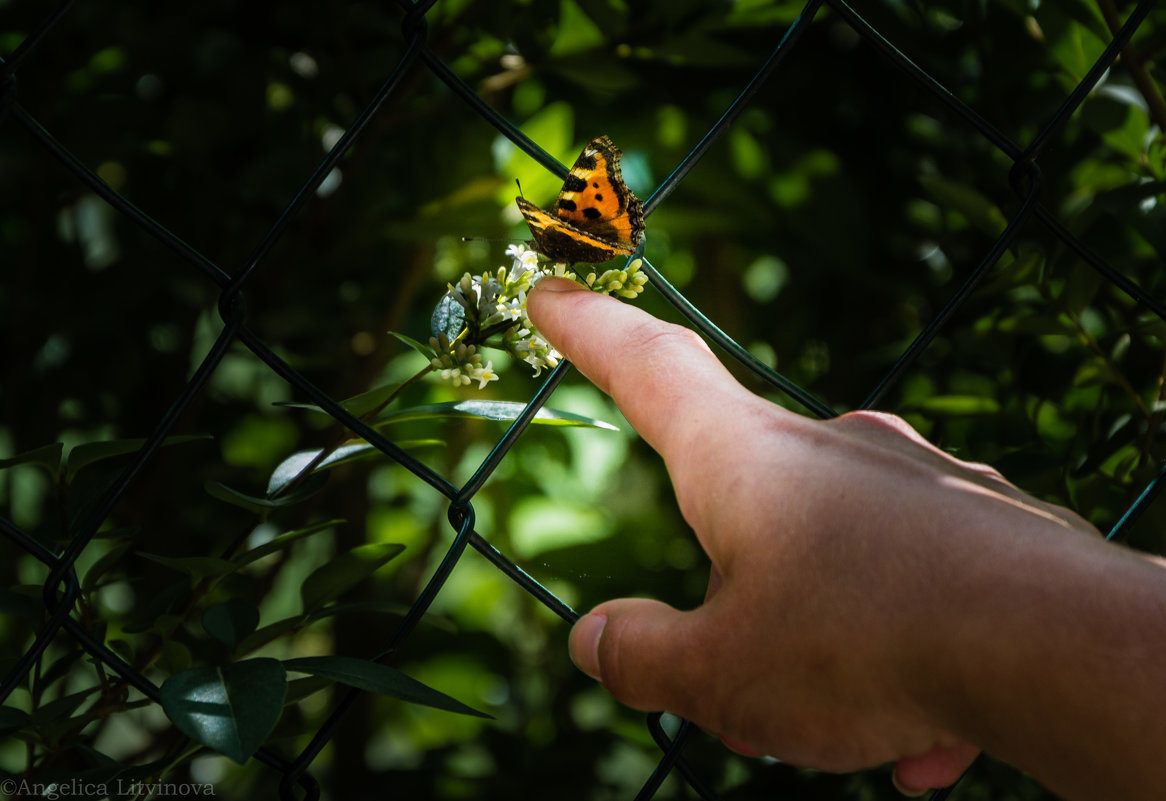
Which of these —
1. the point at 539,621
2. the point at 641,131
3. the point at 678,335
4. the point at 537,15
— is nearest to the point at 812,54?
the point at 641,131

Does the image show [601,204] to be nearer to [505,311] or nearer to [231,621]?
[505,311]

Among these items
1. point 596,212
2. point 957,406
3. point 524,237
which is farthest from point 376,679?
point 524,237

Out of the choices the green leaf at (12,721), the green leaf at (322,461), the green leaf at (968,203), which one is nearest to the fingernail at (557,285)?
the green leaf at (322,461)

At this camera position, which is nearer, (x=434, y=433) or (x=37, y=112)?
(x=37, y=112)

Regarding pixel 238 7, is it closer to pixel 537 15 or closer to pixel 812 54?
pixel 537 15

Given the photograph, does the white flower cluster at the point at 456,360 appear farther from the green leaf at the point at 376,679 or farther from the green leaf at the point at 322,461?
the green leaf at the point at 376,679
